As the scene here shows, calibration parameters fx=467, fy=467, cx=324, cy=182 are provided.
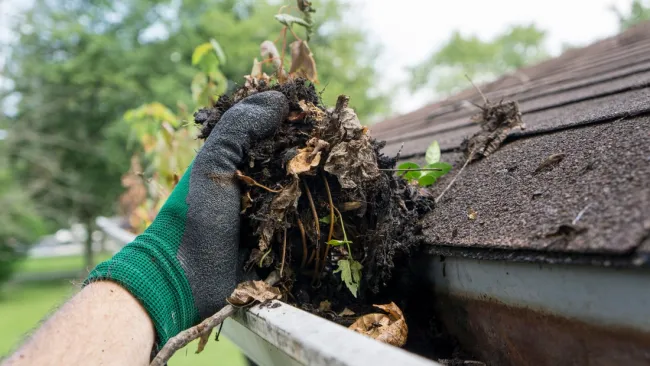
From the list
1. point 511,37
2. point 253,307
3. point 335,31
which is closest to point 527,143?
point 253,307

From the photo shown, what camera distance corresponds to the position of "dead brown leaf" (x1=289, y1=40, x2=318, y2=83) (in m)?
1.45

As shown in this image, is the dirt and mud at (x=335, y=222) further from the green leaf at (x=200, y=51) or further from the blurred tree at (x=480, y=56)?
the blurred tree at (x=480, y=56)

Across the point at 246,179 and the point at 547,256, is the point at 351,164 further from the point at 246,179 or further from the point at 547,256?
the point at 547,256

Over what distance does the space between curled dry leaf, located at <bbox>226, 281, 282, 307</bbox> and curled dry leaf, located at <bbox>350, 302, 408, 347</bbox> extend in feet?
0.61

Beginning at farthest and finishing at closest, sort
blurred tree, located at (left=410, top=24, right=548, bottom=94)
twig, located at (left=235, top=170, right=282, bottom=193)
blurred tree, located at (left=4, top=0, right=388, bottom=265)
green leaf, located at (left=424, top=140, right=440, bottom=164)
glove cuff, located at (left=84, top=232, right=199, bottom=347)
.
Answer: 1. blurred tree, located at (left=410, top=24, right=548, bottom=94)
2. blurred tree, located at (left=4, top=0, right=388, bottom=265)
3. green leaf, located at (left=424, top=140, right=440, bottom=164)
4. twig, located at (left=235, top=170, right=282, bottom=193)
5. glove cuff, located at (left=84, top=232, right=199, bottom=347)

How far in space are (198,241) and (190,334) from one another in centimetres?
20

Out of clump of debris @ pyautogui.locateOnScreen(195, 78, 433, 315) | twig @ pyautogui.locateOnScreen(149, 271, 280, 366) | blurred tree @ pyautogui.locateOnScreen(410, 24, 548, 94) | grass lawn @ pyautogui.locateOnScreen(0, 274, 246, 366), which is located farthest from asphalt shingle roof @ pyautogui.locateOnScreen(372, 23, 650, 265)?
blurred tree @ pyautogui.locateOnScreen(410, 24, 548, 94)

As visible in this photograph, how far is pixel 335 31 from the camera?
16047 mm

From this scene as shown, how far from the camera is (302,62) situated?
4.83 ft

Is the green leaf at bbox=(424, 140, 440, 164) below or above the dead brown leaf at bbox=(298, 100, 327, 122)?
below

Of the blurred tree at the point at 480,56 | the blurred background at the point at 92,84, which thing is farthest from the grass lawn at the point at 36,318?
the blurred tree at the point at 480,56

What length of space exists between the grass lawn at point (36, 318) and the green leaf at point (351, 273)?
600 millimetres

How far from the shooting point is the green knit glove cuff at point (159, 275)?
0.95 meters

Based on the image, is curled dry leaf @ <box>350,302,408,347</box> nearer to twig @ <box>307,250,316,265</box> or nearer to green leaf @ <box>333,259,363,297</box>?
green leaf @ <box>333,259,363,297</box>
